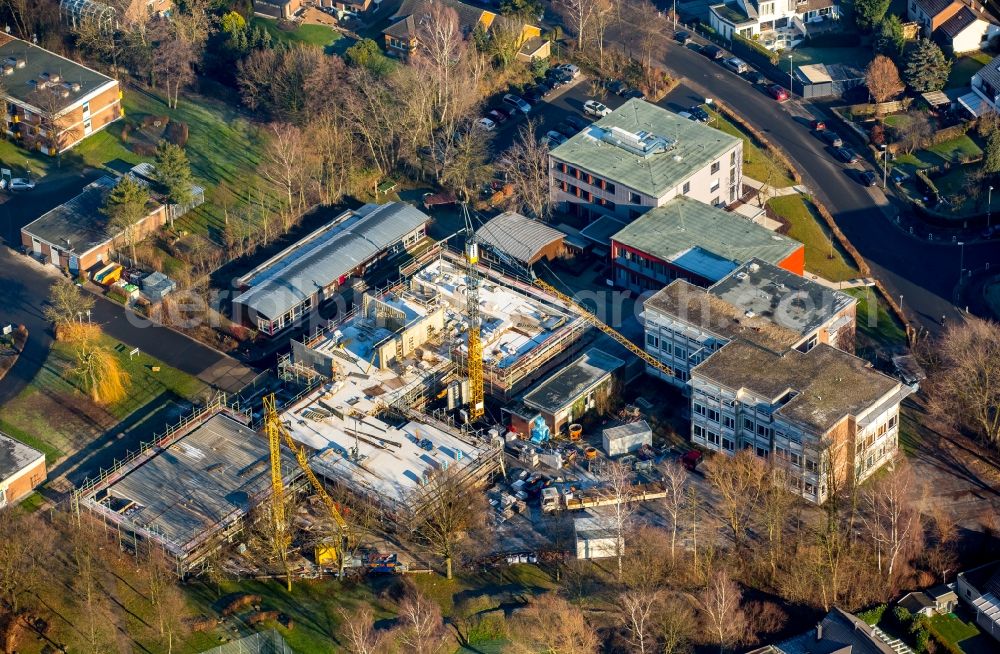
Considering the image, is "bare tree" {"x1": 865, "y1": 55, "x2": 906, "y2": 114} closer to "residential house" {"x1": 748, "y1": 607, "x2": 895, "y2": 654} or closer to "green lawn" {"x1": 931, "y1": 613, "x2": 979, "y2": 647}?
"green lawn" {"x1": 931, "y1": 613, "x2": 979, "y2": 647}

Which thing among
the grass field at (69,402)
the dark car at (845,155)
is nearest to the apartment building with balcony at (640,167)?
the dark car at (845,155)

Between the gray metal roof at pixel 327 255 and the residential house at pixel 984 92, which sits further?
the residential house at pixel 984 92

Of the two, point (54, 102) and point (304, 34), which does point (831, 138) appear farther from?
point (54, 102)

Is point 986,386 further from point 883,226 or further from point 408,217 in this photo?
point 408,217

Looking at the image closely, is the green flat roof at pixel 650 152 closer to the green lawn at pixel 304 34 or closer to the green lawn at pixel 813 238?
the green lawn at pixel 813 238

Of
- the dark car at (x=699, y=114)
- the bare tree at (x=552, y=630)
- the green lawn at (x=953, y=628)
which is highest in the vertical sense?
the dark car at (x=699, y=114)

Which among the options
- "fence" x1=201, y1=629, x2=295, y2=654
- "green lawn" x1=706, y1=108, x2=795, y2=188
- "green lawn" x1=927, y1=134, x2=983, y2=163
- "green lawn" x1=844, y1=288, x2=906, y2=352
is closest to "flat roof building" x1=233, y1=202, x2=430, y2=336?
"green lawn" x1=706, y1=108, x2=795, y2=188
